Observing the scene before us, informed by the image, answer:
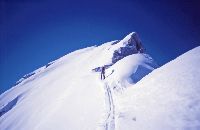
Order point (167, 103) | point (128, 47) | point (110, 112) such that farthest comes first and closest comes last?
point (128, 47) → point (110, 112) → point (167, 103)

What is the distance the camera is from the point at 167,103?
1206 centimetres

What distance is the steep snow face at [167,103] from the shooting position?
32.9 feet

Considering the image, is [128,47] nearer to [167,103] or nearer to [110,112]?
[110,112]

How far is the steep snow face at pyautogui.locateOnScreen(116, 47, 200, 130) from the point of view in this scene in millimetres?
10015

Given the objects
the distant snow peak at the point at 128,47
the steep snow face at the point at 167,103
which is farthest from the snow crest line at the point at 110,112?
the distant snow peak at the point at 128,47

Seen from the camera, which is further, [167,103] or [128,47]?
[128,47]

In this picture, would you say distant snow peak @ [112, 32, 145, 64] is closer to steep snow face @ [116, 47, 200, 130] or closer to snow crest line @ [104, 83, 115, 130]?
snow crest line @ [104, 83, 115, 130]

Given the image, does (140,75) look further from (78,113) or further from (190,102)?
(190,102)

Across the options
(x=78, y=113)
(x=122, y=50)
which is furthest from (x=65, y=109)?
(x=122, y=50)

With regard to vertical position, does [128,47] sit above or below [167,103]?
above

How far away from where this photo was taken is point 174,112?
35.4ft

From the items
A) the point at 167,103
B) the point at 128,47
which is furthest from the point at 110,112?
the point at 128,47

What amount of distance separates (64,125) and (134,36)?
3376cm

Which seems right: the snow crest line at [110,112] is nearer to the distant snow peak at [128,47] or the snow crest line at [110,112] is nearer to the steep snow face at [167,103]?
the steep snow face at [167,103]
